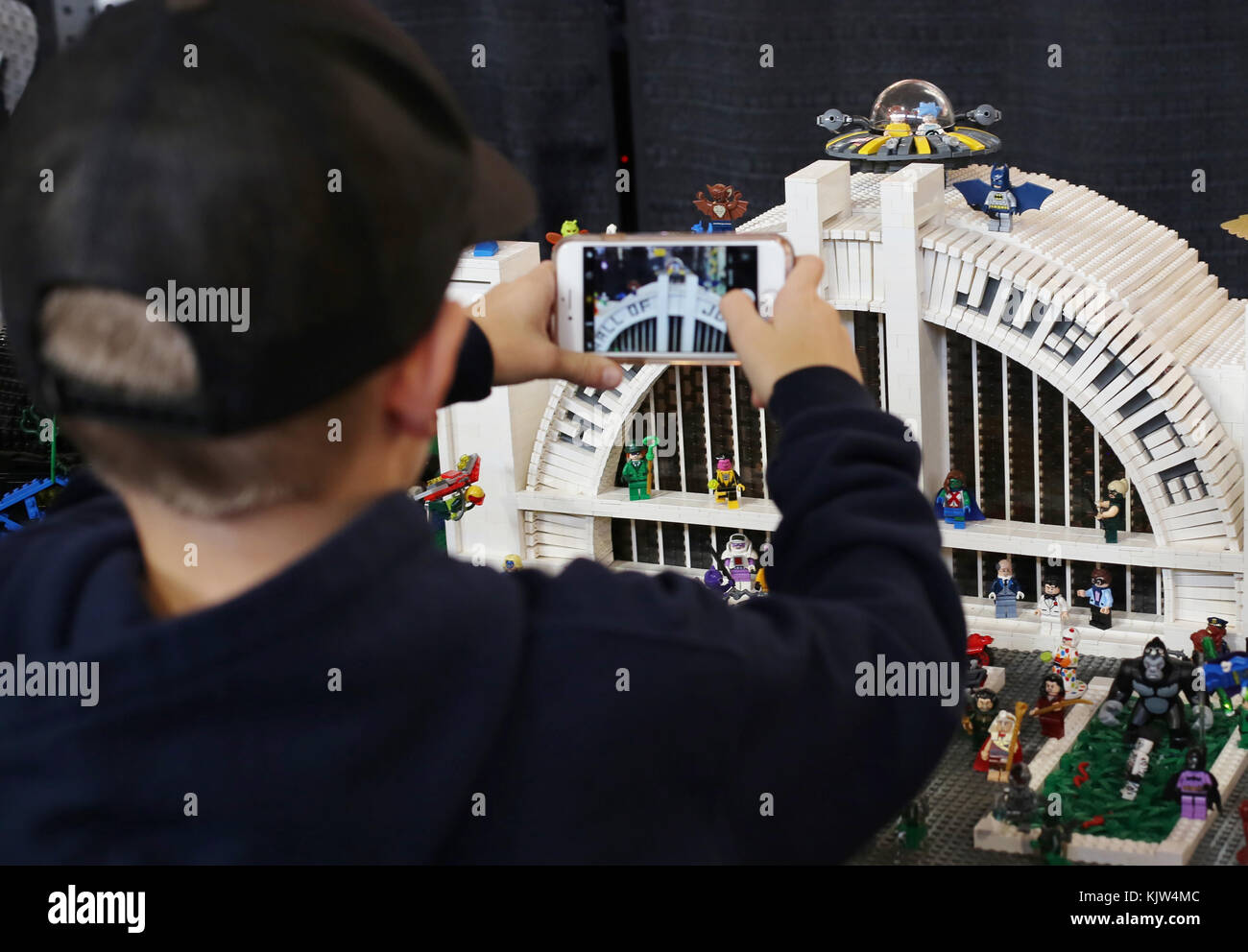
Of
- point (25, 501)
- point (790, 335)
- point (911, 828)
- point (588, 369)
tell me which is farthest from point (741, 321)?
point (25, 501)

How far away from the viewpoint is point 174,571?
0.59 m

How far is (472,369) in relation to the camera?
3.03ft

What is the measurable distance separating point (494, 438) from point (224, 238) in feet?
6.83

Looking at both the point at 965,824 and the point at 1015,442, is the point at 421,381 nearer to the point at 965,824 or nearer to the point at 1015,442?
the point at 965,824

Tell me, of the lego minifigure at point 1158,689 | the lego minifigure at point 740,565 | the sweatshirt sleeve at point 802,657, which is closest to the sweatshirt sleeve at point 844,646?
the sweatshirt sleeve at point 802,657

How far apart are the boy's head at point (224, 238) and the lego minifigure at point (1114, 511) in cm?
184

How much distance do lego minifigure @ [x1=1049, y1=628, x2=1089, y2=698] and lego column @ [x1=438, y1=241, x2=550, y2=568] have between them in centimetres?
86

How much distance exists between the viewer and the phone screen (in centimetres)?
109

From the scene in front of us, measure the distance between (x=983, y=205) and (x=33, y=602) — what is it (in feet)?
6.35

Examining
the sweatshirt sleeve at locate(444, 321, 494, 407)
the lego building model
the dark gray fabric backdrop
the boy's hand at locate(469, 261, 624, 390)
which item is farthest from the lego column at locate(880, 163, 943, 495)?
the sweatshirt sleeve at locate(444, 321, 494, 407)

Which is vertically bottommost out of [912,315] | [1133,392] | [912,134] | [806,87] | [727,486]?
[727,486]

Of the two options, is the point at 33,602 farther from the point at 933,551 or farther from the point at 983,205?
the point at 983,205

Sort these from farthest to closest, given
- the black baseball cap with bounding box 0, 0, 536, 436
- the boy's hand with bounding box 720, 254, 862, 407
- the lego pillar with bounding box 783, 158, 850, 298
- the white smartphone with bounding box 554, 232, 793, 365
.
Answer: the lego pillar with bounding box 783, 158, 850, 298 < the white smartphone with bounding box 554, 232, 793, 365 < the boy's hand with bounding box 720, 254, 862, 407 < the black baseball cap with bounding box 0, 0, 536, 436

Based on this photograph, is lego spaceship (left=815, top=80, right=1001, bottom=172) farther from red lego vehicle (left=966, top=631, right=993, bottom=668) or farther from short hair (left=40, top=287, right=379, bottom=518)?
short hair (left=40, top=287, right=379, bottom=518)
